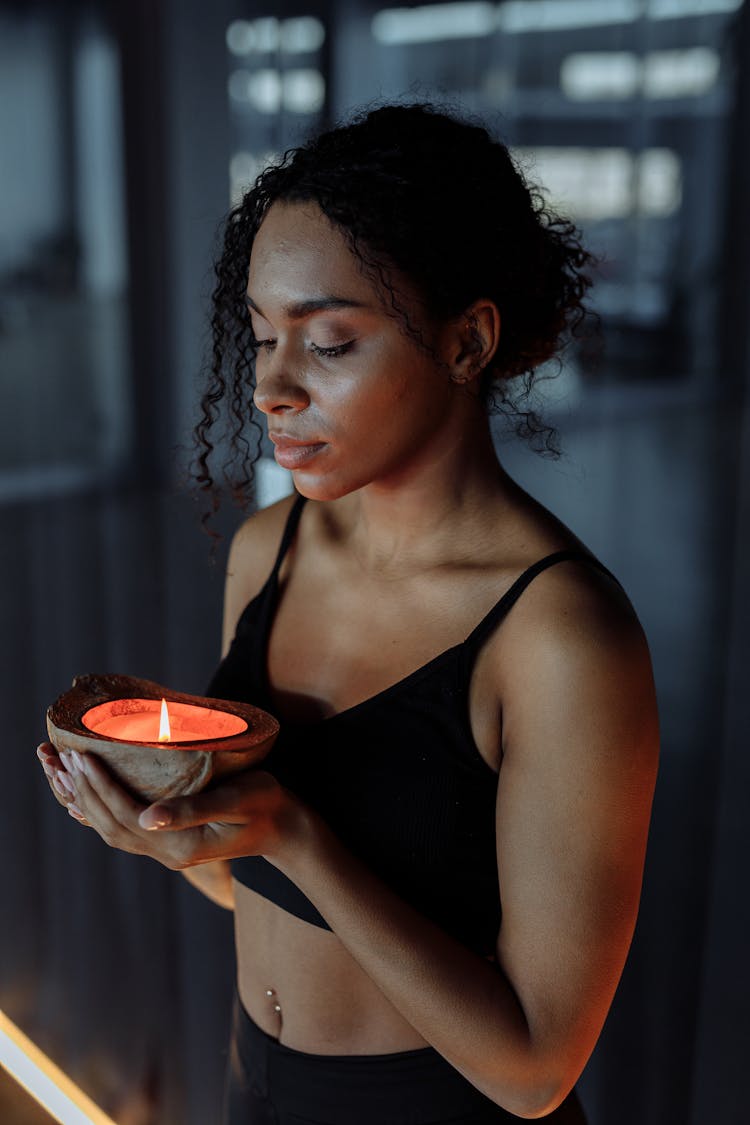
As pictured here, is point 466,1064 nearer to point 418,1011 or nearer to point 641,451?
point 418,1011

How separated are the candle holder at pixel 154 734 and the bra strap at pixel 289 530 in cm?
21

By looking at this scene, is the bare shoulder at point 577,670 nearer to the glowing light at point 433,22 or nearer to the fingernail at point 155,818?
the fingernail at point 155,818

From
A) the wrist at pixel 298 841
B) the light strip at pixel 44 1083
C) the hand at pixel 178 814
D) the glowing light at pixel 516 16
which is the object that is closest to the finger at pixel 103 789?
the hand at pixel 178 814

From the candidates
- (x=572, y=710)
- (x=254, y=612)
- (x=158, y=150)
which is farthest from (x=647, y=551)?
(x=158, y=150)

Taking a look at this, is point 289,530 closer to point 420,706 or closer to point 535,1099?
point 420,706

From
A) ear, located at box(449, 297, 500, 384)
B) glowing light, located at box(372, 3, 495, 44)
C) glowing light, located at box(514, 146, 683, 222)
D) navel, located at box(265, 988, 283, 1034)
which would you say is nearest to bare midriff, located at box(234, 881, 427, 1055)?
navel, located at box(265, 988, 283, 1034)

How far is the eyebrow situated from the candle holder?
0.90ft

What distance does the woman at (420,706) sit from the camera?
0.78 meters

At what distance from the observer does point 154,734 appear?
828 mm

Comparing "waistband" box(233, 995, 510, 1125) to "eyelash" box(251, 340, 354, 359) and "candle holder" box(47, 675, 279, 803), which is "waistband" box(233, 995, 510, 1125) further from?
"eyelash" box(251, 340, 354, 359)

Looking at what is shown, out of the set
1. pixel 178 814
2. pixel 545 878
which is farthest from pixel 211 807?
pixel 545 878

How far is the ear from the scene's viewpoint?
0.86 meters

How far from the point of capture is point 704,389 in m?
1.37

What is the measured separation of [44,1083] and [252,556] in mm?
1162
